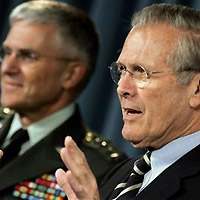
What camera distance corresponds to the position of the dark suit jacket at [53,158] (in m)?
2.29

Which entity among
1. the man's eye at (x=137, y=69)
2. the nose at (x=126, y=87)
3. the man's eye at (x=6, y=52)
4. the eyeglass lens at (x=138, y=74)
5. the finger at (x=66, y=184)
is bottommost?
the man's eye at (x=6, y=52)

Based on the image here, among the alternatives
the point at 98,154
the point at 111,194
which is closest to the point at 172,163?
the point at 111,194

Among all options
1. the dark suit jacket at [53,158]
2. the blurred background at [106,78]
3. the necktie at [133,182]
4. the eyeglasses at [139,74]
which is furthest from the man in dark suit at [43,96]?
the eyeglasses at [139,74]

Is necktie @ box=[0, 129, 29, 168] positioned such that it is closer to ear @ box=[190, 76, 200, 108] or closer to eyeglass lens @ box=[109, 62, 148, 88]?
eyeglass lens @ box=[109, 62, 148, 88]

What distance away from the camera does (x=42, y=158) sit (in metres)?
2.34

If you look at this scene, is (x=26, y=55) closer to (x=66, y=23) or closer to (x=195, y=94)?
(x=66, y=23)

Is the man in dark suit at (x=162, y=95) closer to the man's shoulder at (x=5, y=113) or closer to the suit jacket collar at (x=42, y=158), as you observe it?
the suit jacket collar at (x=42, y=158)

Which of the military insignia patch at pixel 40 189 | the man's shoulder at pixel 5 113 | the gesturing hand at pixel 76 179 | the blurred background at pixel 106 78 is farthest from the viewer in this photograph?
the blurred background at pixel 106 78

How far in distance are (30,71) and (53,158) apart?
32cm

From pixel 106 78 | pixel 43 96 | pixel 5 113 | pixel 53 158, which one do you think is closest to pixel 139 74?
pixel 53 158

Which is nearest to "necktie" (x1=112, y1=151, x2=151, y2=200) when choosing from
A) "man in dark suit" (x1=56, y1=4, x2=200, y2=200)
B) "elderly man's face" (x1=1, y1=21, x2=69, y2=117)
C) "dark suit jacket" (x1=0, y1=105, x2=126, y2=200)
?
"man in dark suit" (x1=56, y1=4, x2=200, y2=200)

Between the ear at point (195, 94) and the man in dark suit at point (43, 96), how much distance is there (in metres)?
0.61

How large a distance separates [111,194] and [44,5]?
91 cm

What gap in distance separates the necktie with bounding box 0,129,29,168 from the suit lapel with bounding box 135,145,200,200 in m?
0.77
